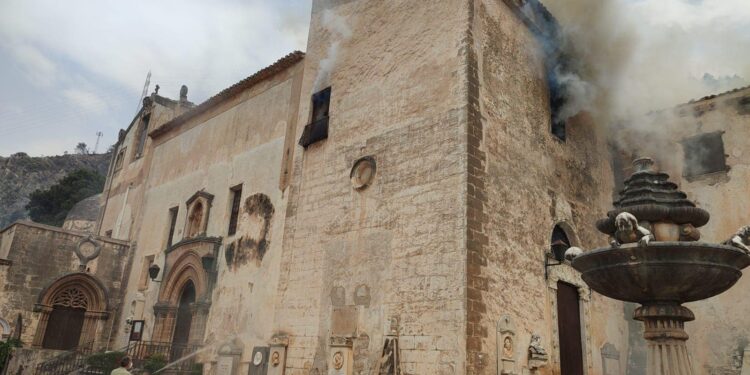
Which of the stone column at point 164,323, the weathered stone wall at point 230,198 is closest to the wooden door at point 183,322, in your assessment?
the stone column at point 164,323

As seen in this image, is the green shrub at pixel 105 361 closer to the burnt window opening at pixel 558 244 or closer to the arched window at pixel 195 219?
the arched window at pixel 195 219

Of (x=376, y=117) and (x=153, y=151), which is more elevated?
(x=153, y=151)

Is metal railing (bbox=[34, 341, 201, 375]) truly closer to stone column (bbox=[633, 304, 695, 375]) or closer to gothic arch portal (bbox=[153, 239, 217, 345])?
gothic arch portal (bbox=[153, 239, 217, 345])

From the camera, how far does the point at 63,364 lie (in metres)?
13.7

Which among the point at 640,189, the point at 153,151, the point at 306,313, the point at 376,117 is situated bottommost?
the point at 306,313

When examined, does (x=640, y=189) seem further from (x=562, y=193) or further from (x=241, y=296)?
(x=241, y=296)

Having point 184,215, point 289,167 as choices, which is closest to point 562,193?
point 289,167

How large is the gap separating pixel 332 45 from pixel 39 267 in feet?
35.2

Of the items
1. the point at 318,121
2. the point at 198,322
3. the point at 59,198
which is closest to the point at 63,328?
the point at 198,322

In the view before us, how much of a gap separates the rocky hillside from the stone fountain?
5120cm

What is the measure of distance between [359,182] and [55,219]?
117ft

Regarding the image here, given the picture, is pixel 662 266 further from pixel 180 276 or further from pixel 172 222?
pixel 172 222

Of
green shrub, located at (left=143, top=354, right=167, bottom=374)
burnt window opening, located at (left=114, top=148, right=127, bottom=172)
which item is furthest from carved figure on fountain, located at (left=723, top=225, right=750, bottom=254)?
burnt window opening, located at (left=114, top=148, right=127, bottom=172)

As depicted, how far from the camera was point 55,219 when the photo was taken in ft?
125
